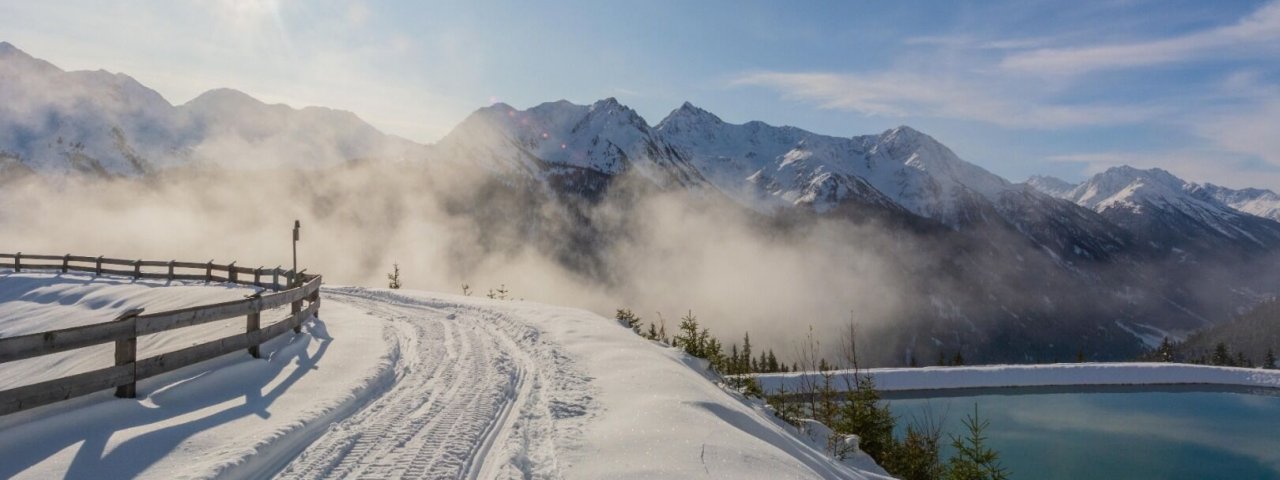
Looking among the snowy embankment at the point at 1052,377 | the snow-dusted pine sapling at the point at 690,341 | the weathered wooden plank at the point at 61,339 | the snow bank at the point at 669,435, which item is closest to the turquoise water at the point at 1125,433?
the snowy embankment at the point at 1052,377

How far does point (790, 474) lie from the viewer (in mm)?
6332

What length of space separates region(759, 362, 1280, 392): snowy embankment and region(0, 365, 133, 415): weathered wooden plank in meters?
31.3

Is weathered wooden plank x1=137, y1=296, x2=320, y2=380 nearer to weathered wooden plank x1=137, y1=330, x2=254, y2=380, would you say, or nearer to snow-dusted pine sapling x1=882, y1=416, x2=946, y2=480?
weathered wooden plank x1=137, y1=330, x2=254, y2=380

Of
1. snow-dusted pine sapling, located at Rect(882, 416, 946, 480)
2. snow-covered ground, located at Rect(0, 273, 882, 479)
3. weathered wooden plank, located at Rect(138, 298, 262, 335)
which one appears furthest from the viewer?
snow-dusted pine sapling, located at Rect(882, 416, 946, 480)

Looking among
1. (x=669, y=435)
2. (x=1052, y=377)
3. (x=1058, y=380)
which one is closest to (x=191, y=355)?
(x=669, y=435)

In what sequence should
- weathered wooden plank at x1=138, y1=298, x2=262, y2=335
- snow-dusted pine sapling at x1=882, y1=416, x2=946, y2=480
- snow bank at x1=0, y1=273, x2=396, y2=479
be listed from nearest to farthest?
snow bank at x1=0, y1=273, x2=396, y2=479 → weathered wooden plank at x1=138, y1=298, x2=262, y2=335 → snow-dusted pine sapling at x1=882, y1=416, x2=946, y2=480

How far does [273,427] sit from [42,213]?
224 m

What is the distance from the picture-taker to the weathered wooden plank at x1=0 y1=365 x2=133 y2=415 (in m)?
5.87

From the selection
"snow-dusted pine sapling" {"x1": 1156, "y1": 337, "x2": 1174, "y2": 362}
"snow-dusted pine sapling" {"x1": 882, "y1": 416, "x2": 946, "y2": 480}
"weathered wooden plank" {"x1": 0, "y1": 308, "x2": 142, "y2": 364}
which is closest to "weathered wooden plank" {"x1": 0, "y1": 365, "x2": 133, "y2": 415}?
"weathered wooden plank" {"x1": 0, "y1": 308, "x2": 142, "y2": 364}

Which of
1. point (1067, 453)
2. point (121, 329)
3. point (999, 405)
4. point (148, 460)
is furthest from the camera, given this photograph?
point (999, 405)

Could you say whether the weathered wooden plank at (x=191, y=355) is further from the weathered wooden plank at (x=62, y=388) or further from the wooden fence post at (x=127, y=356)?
the weathered wooden plank at (x=62, y=388)

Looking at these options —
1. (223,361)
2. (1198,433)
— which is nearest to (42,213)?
(223,361)

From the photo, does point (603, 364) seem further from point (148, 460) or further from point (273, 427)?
point (148, 460)

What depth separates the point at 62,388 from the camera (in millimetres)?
6375
